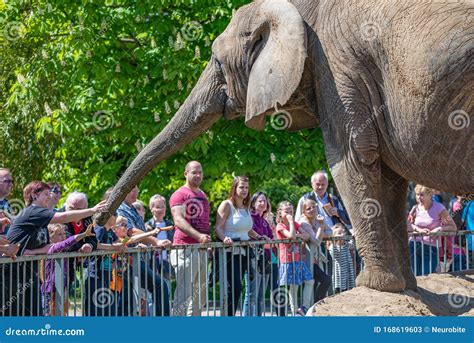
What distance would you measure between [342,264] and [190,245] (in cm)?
245

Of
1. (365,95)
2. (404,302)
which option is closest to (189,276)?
(404,302)

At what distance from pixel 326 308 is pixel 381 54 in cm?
225

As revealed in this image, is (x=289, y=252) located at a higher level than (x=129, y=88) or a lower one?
lower

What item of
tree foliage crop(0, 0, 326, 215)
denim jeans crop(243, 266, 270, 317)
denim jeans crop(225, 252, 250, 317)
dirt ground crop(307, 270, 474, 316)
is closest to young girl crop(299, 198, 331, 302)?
denim jeans crop(243, 266, 270, 317)

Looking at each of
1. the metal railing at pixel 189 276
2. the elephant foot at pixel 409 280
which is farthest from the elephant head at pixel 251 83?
the elephant foot at pixel 409 280

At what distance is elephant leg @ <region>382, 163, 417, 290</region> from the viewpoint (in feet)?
32.6

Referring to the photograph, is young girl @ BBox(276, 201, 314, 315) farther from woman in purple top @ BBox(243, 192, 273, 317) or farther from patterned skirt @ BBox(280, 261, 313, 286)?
woman in purple top @ BBox(243, 192, 273, 317)

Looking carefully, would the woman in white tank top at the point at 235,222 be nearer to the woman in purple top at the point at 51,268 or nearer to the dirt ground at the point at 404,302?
the woman in purple top at the point at 51,268

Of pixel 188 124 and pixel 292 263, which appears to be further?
pixel 292 263

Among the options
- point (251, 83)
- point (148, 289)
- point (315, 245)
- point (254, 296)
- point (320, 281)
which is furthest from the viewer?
point (320, 281)

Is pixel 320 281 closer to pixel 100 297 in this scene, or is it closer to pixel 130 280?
pixel 130 280

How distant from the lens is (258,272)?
12695 mm

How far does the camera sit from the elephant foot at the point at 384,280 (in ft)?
32.0

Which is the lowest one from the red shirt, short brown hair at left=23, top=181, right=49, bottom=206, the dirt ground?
the dirt ground
